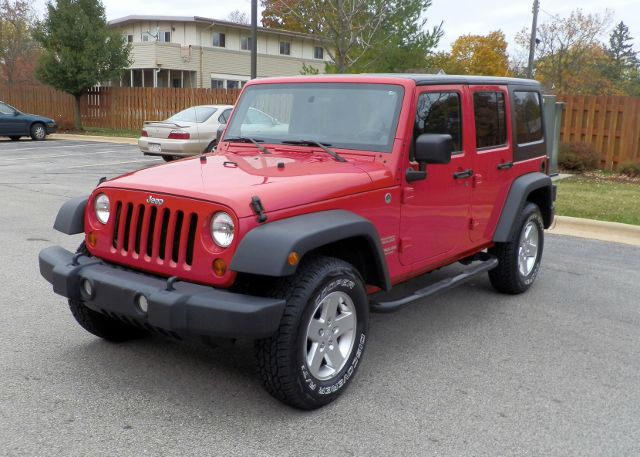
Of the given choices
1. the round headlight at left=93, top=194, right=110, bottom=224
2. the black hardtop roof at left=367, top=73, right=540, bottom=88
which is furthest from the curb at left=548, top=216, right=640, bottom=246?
the round headlight at left=93, top=194, right=110, bottom=224

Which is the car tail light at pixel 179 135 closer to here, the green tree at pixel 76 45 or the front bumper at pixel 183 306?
the front bumper at pixel 183 306

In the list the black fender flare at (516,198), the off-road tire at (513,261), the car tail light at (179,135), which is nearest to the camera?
the black fender flare at (516,198)

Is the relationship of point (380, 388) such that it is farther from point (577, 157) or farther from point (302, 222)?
point (577, 157)

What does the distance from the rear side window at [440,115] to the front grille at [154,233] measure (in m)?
1.72

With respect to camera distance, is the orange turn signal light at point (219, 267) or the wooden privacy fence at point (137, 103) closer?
the orange turn signal light at point (219, 267)

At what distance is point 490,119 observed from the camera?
209 inches

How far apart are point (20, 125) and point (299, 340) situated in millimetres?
23066

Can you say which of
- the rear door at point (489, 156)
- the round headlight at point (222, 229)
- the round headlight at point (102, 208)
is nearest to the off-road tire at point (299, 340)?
the round headlight at point (222, 229)

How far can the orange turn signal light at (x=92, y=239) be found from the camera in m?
3.89

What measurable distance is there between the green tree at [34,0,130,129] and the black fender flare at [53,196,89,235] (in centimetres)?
2397

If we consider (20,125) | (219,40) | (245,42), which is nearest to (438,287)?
(20,125)

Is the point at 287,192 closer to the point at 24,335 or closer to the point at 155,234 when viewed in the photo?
the point at 155,234

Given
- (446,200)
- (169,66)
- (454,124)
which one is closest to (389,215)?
(446,200)

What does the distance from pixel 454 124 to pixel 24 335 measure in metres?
3.45
